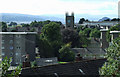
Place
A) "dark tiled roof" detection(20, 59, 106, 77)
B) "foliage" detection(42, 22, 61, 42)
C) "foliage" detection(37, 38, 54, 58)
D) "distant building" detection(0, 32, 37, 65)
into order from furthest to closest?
"foliage" detection(42, 22, 61, 42)
"foliage" detection(37, 38, 54, 58)
"distant building" detection(0, 32, 37, 65)
"dark tiled roof" detection(20, 59, 106, 77)

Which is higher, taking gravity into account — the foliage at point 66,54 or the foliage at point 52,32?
the foliage at point 52,32

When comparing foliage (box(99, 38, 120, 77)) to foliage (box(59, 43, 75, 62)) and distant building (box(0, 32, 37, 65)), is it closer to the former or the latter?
distant building (box(0, 32, 37, 65))

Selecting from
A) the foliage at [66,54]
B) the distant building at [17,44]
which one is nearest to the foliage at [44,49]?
the foliage at [66,54]

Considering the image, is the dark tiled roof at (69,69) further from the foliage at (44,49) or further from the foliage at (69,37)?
the foliage at (69,37)

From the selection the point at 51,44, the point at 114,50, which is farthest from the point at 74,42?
the point at 114,50

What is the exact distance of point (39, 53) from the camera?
2541cm

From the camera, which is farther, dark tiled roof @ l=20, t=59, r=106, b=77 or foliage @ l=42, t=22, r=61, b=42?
foliage @ l=42, t=22, r=61, b=42

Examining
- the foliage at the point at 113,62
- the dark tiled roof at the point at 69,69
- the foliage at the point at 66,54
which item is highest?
the foliage at the point at 113,62

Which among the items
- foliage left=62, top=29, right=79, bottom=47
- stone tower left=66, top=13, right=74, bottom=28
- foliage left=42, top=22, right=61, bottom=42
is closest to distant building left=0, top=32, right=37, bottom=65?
foliage left=42, top=22, right=61, bottom=42

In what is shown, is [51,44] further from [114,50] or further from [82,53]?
[114,50]

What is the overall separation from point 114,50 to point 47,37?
23068 mm

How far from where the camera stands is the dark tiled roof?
26.9 feet

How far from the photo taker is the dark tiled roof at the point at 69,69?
820 cm

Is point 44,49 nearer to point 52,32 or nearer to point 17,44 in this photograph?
point 17,44
